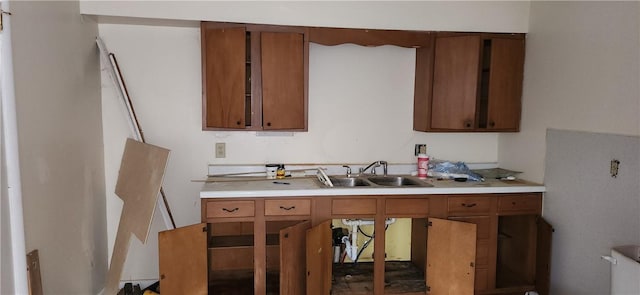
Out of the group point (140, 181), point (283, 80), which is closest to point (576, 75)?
point (283, 80)

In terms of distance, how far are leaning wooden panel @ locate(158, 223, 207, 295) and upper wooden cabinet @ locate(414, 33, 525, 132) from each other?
182cm

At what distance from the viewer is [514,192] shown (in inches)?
113

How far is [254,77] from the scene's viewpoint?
2887 millimetres

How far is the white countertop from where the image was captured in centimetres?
261

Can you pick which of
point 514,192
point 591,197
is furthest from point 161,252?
point 591,197

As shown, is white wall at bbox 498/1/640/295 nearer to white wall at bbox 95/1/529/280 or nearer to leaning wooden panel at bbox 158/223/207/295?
white wall at bbox 95/1/529/280

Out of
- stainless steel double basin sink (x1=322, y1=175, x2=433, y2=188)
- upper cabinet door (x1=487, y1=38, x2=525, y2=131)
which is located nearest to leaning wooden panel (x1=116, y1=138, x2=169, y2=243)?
stainless steel double basin sink (x1=322, y1=175, x2=433, y2=188)

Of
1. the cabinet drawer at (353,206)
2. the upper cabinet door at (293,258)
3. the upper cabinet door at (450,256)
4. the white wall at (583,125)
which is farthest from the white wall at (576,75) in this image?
the upper cabinet door at (293,258)

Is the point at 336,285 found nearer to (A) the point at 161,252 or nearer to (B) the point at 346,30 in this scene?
(A) the point at 161,252

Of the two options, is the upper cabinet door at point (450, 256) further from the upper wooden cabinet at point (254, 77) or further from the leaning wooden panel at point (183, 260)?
the leaning wooden panel at point (183, 260)

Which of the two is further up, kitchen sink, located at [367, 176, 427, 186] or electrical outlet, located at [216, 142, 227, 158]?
electrical outlet, located at [216, 142, 227, 158]

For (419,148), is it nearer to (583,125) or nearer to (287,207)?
(583,125)

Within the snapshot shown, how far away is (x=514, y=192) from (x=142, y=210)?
2.41 meters

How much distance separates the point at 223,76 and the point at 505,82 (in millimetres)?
2062
